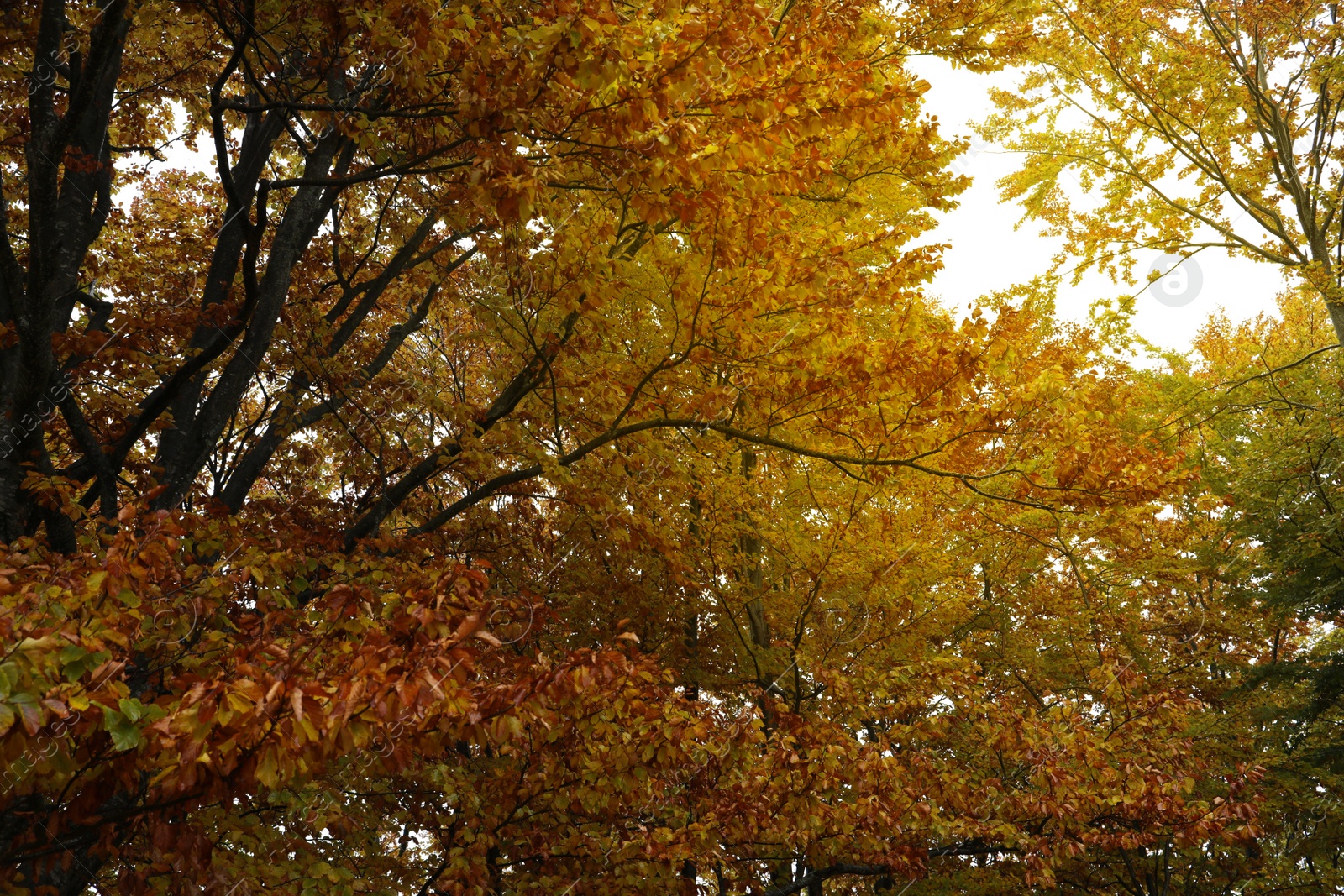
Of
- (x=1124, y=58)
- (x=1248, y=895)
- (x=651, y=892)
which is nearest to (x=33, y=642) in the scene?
(x=651, y=892)

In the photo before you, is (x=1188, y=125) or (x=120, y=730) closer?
(x=120, y=730)

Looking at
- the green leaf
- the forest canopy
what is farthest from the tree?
the green leaf

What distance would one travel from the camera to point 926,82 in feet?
16.2

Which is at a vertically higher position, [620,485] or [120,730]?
[620,485]

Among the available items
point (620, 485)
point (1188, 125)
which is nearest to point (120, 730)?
point (620, 485)

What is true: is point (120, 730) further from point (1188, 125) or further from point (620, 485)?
point (1188, 125)

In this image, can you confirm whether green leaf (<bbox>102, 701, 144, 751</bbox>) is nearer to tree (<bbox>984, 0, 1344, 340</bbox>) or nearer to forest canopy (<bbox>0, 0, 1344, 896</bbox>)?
forest canopy (<bbox>0, 0, 1344, 896</bbox>)

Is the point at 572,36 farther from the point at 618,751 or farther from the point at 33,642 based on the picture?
the point at 618,751

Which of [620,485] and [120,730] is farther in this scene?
[620,485]

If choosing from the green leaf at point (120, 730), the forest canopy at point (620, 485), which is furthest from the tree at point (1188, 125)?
the green leaf at point (120, 730)

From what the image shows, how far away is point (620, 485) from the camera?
6.65 meters

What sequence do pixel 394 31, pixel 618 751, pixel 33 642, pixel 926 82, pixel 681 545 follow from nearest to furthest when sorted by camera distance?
pixel 33 642 → pixel 394 31 → pixel 618 751 → pixel 926 82 → pixel 681 545

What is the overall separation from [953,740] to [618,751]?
4.40m

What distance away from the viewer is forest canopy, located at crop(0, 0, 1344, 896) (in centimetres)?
336
